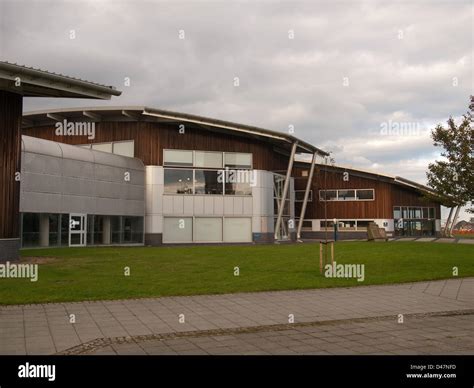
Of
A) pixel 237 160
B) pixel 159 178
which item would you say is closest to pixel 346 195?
pixel 237 160

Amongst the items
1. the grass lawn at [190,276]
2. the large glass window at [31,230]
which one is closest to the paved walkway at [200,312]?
the grass lawn at [190,276]

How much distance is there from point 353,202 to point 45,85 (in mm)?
39972

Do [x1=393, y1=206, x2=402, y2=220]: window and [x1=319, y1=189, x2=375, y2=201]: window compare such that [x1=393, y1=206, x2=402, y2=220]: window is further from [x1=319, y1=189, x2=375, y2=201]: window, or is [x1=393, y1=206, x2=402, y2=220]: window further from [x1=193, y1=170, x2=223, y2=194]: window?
[x1=193, y1=170, x2=223, y2=194]: window

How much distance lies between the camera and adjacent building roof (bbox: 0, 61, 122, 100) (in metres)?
17.4

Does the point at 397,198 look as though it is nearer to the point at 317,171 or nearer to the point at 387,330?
the point at 317,171

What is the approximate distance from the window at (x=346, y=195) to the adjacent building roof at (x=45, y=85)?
1457 inches

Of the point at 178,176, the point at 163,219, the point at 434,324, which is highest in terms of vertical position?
the point at 178,176

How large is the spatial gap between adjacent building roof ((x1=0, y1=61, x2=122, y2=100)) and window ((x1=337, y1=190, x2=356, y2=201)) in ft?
121

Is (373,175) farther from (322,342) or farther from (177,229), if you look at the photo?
(322,342)

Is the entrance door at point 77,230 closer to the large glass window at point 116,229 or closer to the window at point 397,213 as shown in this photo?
the large glass window at point 116,229

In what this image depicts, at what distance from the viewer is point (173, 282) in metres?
14.1
